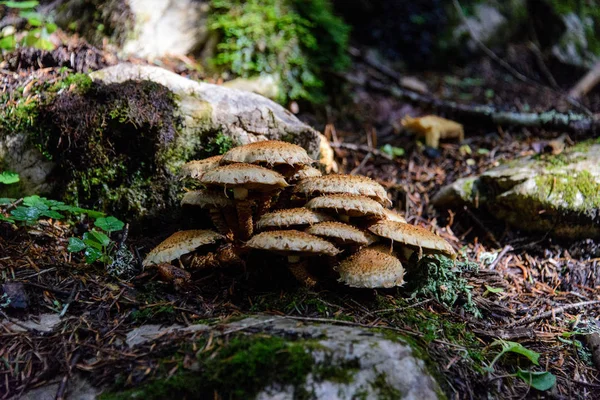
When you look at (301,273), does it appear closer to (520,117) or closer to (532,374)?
(532,374)

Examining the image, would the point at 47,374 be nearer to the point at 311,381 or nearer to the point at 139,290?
the point at 139,290

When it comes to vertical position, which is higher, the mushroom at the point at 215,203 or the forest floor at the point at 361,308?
the mushroom at the point at 215,203

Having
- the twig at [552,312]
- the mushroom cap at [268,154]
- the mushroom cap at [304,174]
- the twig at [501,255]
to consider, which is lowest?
the twig at [501,255]

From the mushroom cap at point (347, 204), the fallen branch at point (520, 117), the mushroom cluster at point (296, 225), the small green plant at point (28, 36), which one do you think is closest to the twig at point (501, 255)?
the mushroom cluster at point (296, 225)

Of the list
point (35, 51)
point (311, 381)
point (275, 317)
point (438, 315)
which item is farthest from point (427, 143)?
point (35, 51)

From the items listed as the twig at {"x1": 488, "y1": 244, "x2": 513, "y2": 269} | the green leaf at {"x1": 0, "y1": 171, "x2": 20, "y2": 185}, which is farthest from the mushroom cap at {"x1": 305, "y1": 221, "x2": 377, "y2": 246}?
the green leaf at {"x1": 0, "y1": 171, "x2": 20, "y2": 185}

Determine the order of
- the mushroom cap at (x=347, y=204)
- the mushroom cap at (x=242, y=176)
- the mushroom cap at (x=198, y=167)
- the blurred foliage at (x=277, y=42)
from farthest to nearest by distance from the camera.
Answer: the blurred foliage at (x=277, y=42) → the mushroom cap at (x=198, y=167) → the mushroom cap at (x=347, y=204) → the mushroom cap at (x=242, y=176)

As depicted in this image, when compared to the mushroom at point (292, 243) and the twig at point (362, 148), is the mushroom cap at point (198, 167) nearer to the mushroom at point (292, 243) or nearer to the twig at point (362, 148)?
the mushroom at point (292, 243)

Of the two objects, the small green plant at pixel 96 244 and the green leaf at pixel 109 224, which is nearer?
the small green plant at pixel 96 244
